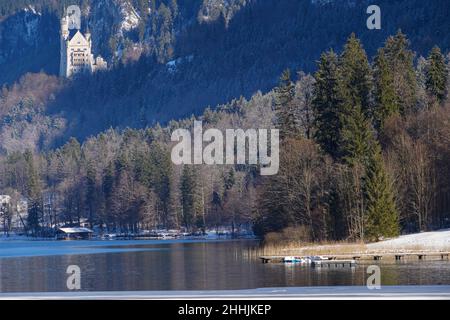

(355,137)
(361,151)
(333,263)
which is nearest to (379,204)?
(333,263)

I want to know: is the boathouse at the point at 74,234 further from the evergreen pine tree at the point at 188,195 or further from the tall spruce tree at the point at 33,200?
the evergreen pine tree at the point at 188,195

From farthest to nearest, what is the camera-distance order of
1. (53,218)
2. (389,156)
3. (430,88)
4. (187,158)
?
(53,218) → (187,158) → (430,88) → (389,156)

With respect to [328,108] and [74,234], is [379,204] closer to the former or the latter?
[328,108]

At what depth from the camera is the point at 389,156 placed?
7125 cm

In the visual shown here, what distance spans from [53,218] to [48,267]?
106 meters

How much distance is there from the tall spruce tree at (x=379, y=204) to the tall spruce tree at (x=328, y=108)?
430 inches

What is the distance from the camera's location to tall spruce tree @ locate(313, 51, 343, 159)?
7669 cm

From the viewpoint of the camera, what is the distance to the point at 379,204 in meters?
64.4

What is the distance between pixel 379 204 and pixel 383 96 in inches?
656

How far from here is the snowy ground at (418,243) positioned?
63303 mm

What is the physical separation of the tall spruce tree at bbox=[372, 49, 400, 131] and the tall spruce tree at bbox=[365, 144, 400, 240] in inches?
533

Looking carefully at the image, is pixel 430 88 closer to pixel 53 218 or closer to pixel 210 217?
pixel 210 217

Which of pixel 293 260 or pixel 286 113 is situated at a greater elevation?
pixel 286 113

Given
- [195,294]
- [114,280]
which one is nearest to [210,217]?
[114,280]
